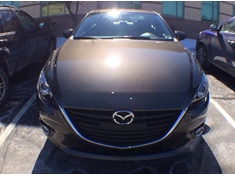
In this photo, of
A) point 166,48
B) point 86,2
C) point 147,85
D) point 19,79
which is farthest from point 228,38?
point 86,2

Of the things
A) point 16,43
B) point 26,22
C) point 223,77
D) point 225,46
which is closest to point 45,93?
point 16,43

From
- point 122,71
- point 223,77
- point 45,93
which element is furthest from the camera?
point 223,77

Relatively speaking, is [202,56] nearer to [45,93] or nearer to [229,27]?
[229,27]

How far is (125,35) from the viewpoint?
3512 millimetres

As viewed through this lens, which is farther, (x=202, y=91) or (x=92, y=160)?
(x=92, y=160)

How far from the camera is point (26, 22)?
16.6 ft

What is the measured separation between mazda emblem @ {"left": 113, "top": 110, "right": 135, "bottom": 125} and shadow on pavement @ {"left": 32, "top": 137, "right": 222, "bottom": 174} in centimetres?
65

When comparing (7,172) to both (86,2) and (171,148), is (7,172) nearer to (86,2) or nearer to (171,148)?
(171,148)

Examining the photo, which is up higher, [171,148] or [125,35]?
[125,35]

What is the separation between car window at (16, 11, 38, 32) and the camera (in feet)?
15.7

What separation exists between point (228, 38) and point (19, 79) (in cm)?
439

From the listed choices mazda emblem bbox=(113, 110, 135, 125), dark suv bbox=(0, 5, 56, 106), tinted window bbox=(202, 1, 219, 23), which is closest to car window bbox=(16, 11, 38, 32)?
dark suv bbox=(0, 5, 56, 106)

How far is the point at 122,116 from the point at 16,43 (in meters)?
3.02

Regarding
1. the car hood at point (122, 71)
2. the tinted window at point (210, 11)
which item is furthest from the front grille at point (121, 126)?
the tinted window at point (210, 11)
